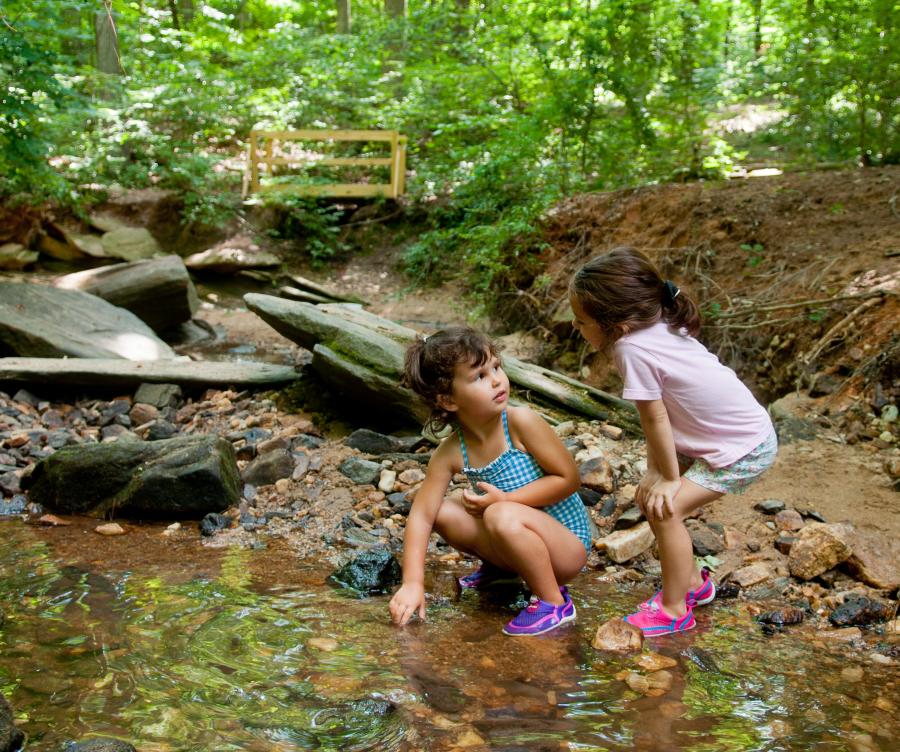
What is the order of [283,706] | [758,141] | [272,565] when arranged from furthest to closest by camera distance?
[758,141] < [272,565] < [283,706]

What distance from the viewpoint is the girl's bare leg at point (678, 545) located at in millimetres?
2641

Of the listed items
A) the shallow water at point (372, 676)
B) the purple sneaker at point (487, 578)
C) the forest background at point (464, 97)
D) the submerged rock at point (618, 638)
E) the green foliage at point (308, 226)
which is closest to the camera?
the shallow water at point (372, 676)

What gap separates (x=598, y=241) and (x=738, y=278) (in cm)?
152

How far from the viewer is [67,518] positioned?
13.0 feet

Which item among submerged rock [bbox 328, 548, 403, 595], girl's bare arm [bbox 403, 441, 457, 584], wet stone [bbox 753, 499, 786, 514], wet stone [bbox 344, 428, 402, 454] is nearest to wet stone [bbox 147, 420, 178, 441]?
wet stone [bbox 344, 428, 402, 454]

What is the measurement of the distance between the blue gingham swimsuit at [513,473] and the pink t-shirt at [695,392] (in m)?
0.45

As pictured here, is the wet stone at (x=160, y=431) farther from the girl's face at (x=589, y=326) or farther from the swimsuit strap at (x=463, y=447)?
the girl's face at (x=589, y=326)

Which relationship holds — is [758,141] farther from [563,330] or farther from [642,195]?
[563,330]

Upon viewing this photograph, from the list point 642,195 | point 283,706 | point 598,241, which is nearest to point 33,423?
point 283,706

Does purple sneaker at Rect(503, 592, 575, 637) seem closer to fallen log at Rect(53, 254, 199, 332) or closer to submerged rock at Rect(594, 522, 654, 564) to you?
submerged rock at Rect(594, 522, 654, 564)

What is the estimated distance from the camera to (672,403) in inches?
106

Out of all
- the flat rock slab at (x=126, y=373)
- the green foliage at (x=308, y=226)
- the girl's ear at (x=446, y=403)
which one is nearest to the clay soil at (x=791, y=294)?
the girl's ear at (x=446, y=403)

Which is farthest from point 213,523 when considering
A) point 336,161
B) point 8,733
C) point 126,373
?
point 336,161

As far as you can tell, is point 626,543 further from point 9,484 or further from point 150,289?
point 150,289
